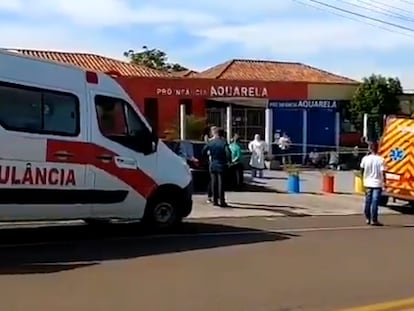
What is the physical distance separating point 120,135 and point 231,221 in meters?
4.26

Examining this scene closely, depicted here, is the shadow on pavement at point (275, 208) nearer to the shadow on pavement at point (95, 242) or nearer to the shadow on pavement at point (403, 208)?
the shadow on pavement at point (403, 208)

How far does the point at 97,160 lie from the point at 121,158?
1.69ft

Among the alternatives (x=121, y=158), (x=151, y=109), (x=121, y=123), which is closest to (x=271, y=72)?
(x=151, y=109)

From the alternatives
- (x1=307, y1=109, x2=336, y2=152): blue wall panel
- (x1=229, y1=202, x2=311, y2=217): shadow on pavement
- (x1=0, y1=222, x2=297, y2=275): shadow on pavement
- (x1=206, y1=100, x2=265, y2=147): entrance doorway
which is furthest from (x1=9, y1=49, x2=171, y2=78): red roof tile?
(x1=0, y1=222, x2=297, y2=275): shadow on pavement

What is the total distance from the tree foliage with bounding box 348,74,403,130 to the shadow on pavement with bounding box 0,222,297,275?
30965mm

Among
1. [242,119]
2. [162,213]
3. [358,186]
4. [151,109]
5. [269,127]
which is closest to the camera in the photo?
[162,213]

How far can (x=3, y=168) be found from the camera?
11906 mm

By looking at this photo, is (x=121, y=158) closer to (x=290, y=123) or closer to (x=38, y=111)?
(x=38, y=111)

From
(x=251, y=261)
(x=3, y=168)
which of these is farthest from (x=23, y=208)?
(x=251, y=261)

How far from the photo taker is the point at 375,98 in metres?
46.9

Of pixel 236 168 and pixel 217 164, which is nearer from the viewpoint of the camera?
pixel 217 164

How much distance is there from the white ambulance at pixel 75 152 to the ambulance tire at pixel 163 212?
0.02 meters

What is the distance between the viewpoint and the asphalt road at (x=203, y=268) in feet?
28.8

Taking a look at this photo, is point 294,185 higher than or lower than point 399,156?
lower
